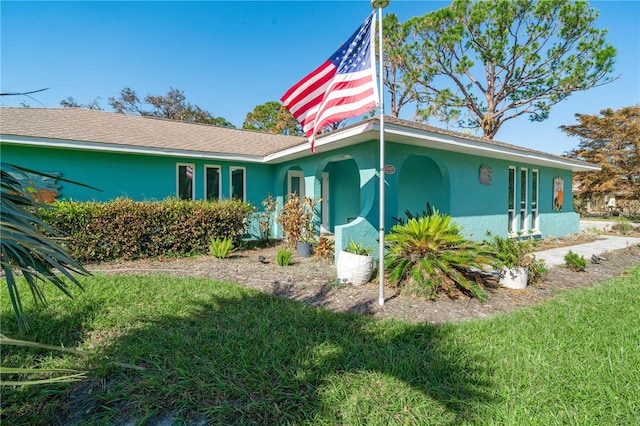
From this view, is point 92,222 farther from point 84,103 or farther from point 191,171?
point 84,103

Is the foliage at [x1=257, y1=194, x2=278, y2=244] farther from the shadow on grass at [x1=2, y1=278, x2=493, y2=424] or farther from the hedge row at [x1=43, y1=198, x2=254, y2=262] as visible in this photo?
the shadow on grass at [x1=2, y1=278, x2=493, y2=424]

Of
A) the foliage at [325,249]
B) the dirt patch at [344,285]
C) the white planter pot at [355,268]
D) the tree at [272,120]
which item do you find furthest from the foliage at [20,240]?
the tree at [272,120]

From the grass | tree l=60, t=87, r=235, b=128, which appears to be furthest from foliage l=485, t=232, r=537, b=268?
tree l=60, t=87, r=235, b=128

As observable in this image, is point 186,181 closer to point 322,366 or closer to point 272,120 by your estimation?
point 322,366

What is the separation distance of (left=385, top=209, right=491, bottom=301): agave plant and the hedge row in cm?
486

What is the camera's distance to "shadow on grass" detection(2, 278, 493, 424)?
2238mm

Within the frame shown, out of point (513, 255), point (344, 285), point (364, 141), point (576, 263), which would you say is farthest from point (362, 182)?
point (576, 263)

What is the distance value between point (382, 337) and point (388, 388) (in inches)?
34.8

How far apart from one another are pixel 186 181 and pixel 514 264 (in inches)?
374

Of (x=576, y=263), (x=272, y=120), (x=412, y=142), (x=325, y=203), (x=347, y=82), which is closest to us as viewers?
(x=347, y=82)

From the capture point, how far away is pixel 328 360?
9.33 feet

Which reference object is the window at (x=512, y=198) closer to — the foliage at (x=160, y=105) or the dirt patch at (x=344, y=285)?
the dirt patch at (x=344, y=285)

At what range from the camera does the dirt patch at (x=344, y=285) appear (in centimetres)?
423

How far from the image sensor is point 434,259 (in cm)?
479
